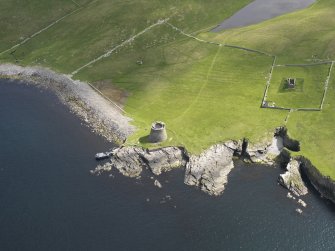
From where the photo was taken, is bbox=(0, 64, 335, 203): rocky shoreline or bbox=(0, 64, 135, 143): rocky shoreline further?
bbox=(0, 64, 135, 143): rocky shoreline

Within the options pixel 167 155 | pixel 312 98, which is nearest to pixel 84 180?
pixel 167 155

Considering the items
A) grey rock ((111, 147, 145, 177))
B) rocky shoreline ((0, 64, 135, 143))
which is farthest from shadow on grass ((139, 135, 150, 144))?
rocky shoreline ((0, 64, 135, 143))

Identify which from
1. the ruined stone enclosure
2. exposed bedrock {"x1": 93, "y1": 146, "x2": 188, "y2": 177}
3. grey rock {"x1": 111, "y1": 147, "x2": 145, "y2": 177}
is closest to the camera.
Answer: grey rock {"x1": 111, "y1": 147, "x2": 145, "y2": 177}

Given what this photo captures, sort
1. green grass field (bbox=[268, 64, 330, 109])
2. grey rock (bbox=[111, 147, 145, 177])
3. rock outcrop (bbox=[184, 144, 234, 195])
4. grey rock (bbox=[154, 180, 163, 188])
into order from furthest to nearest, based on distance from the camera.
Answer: green grass field (bbox=[268, 64, 330, 109]) < grey rock (bbox=[111, 147, 145, 177]) < grey rock (bbox=[154, 180, 163, 188]) < rock outcrop (bbox=[184, 144, 234, 195])

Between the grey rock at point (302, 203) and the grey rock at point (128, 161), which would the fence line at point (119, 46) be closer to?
the grey rock at point (128, 161)

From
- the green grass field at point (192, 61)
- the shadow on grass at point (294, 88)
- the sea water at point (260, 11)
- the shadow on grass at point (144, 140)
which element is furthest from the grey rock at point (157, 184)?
the sea water at point (260, 11)

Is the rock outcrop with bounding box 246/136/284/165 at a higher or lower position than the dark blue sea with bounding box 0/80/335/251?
higher

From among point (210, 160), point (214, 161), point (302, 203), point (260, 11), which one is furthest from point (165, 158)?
point (260, 11)

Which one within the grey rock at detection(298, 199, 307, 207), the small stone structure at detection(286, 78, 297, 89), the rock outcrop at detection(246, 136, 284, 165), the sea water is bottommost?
the grey rock at detection(298, 199, 307, 207)

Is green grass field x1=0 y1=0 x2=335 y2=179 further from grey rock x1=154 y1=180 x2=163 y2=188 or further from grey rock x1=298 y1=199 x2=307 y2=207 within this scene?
grey rock x1=154 y1=180 x2=163 y2=188
